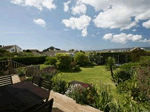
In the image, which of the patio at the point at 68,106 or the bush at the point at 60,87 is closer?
the patio at the point at 68,106

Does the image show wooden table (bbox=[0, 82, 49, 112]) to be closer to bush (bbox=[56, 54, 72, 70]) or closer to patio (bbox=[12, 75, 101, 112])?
patio (bbox=[12, 75, 101, 112])

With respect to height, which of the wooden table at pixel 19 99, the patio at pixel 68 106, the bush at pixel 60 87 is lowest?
the patio at pixel 68 106

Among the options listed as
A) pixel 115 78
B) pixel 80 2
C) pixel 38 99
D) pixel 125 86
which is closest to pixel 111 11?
pixel 80 2

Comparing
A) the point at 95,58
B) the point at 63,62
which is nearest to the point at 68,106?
the point at 63,62

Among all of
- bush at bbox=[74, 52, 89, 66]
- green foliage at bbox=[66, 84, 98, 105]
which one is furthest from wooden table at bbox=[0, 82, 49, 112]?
bush at bbox=[74, 52, 89, 66]

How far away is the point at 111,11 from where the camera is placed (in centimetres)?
640

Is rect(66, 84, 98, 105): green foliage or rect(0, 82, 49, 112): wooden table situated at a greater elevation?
rect(0, 82, 49, 112): wooden table

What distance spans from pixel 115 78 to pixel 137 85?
1.61 metres

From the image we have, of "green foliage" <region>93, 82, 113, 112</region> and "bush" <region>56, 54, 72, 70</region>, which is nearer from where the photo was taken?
"green foliage" <region>93, 82, 113, 112</region>

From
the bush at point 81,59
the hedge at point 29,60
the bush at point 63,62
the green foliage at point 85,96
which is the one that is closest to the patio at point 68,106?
the green foliage at point 85,96

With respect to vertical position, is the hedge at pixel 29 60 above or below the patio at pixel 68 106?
above

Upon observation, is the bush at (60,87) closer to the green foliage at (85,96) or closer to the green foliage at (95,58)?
the green foliage at (85,96)

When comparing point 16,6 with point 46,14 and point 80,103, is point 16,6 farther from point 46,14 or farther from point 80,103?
point 80,103

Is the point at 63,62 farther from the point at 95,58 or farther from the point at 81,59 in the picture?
the point at 95,58
